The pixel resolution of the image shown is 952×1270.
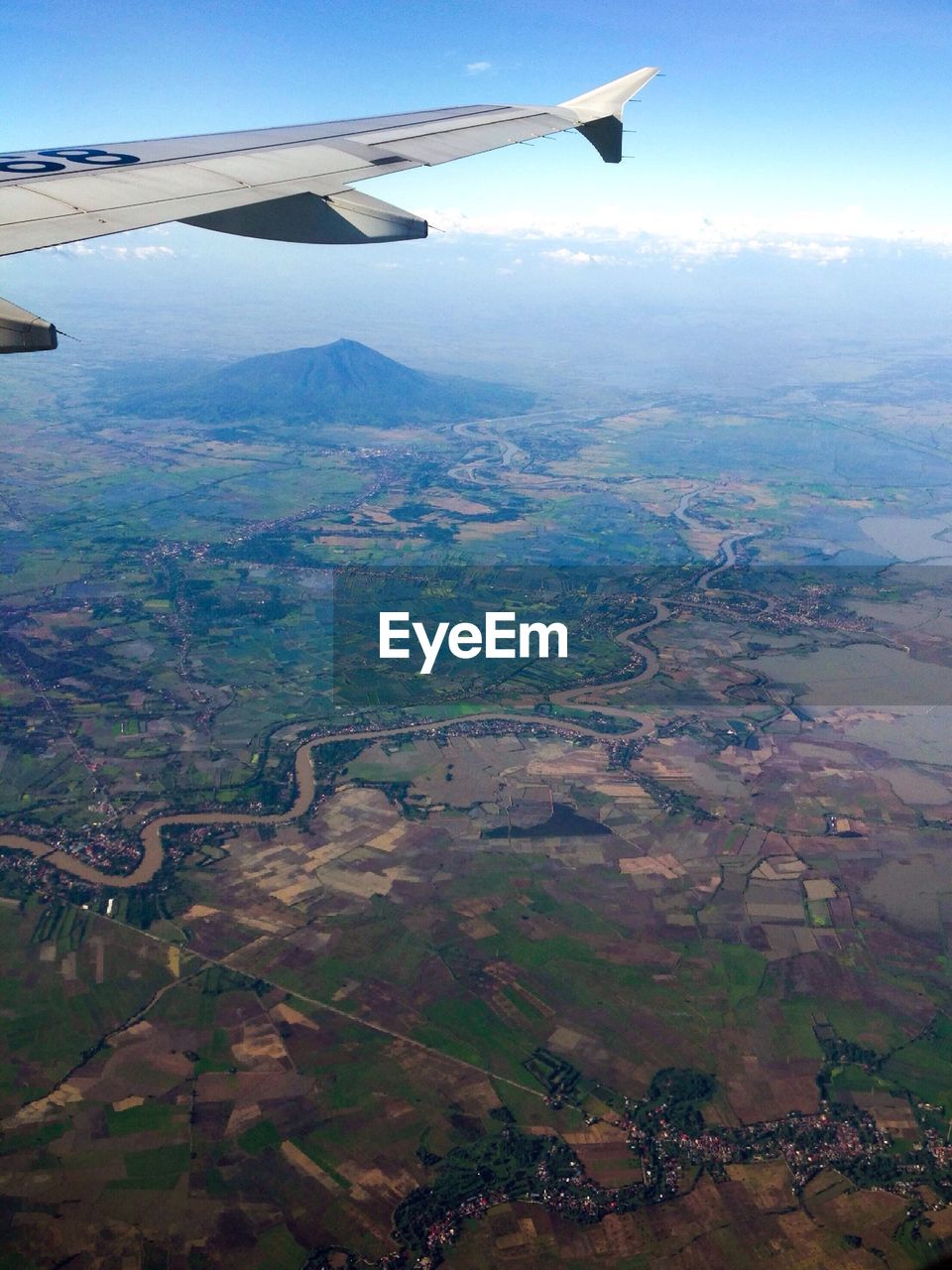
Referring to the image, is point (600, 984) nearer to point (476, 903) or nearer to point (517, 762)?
point (476, 903)

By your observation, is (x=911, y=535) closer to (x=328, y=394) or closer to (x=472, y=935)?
(x=472, y=935)

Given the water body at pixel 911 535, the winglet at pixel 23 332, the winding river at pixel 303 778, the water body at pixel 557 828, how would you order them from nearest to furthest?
the winglet at pixel 23 332 < the winding river at pixel 303 778 < the water body at pixel 557 828 < the water body at pixel 911 535

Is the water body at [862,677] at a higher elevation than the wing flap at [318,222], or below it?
below

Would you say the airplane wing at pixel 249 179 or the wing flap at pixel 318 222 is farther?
the wing flap at pixel 318 222

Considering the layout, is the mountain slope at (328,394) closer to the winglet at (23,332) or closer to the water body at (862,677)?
the water body at (862,677)

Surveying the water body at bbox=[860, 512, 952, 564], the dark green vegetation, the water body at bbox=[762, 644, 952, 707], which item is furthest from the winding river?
the water body at bbox=[860, 512, 952, 564]

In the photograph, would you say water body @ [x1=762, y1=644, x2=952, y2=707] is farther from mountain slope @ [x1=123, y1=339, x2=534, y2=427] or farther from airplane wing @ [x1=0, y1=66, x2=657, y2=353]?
mountain slope @ [x1=123, y1=339, x2=534, y2=427]

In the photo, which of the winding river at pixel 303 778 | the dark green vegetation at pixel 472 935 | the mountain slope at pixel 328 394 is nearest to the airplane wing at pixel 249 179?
the dark green vegetation at pixel 472 935
